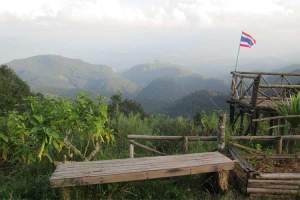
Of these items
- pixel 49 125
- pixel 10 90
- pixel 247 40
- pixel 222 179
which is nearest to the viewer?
pixel 222 179

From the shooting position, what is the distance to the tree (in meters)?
23.1

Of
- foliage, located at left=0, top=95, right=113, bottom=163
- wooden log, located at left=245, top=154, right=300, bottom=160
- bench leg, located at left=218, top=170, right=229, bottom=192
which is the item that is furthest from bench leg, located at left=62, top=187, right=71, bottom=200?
wooden log, located at left=245, top=154, right=300, bottom=160

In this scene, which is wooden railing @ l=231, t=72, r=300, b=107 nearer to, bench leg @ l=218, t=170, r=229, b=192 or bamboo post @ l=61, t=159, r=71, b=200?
bench leg @ l=218, t=170, r=229, b=192

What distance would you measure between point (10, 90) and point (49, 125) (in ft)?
74.0

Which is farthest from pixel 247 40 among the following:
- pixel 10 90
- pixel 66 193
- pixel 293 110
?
pixel 10 90

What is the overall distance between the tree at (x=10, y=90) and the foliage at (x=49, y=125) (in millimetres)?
17283

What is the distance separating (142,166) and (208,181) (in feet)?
3.65

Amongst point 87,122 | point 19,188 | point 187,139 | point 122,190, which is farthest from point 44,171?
point 187,139

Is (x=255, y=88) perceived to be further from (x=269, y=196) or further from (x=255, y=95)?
(x=269, y=196)

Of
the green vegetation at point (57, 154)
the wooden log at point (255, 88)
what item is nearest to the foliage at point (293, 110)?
the green vegetation at point (57, 154)

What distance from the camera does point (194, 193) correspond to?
4.97 m

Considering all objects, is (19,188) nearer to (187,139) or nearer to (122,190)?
(122,190)

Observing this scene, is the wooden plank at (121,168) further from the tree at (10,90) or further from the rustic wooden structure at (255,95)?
the tree at (10,90)

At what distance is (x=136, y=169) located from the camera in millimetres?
4434
